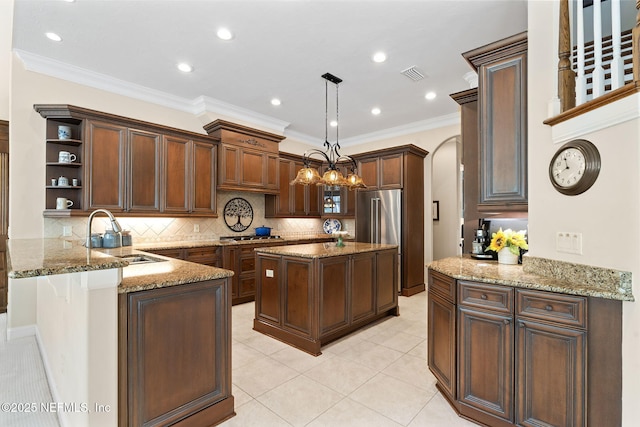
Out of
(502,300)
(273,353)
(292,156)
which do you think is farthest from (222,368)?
(292,156)

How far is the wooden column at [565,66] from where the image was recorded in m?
1.92

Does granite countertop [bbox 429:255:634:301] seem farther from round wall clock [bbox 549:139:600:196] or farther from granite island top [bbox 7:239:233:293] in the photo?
granite island top [bbox 7:239:233:293]

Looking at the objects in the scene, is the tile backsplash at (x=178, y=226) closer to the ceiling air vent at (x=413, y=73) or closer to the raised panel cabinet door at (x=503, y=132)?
the ceiling air vent at (x=413, y=73)

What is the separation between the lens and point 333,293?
10.7ft

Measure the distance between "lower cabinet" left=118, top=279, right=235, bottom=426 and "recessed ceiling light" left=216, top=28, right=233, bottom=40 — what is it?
94.4 inches

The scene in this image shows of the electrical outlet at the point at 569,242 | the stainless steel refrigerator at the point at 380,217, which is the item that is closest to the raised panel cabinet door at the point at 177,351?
the electrical outlet at the point at 569,242

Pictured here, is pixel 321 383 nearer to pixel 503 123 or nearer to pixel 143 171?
pixel 503 123

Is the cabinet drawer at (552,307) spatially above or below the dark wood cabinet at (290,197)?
below

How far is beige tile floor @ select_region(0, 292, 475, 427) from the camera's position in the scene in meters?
2.04

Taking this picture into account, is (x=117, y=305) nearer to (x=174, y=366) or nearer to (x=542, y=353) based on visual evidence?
(x=174, y=366)

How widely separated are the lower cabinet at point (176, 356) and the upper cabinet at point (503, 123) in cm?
223

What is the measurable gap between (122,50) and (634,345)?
15.5 ft

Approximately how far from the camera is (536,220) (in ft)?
6.94

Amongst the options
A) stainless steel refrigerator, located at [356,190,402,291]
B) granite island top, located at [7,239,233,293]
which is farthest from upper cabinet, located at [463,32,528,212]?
stainless steel refrigerator, located at [356,190,402,291]
